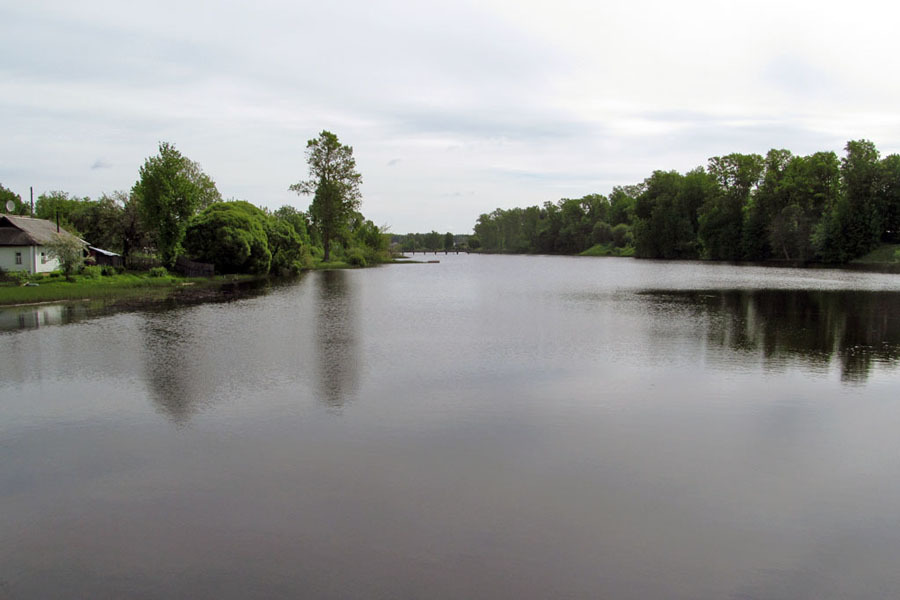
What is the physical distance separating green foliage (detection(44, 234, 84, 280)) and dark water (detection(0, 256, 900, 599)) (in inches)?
867

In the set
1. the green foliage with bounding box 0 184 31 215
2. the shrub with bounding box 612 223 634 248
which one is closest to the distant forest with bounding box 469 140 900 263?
the shrub with bounding box 612 223 634 248

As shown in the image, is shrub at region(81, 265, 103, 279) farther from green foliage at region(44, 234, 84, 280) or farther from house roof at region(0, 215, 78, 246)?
house roof at region(0, 215, 78, 246)

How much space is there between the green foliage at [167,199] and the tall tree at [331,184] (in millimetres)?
30096

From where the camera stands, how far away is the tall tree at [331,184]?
258 feet

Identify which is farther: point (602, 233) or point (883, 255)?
point (602, 233)

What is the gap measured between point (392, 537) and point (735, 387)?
977 centimetres

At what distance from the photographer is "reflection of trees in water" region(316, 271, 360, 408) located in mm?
13282

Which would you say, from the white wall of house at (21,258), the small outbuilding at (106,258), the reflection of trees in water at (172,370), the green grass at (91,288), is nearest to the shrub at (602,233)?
the small outbuilding at (106,258)

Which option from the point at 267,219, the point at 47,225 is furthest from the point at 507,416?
the point at 267,219

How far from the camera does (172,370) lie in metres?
15.2

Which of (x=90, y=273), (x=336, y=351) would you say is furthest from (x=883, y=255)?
(x=90, y=273)

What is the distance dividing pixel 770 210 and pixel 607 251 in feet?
159

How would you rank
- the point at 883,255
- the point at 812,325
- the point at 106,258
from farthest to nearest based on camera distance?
the point at 883,255 < the point at 106,258 < the point at 812,325

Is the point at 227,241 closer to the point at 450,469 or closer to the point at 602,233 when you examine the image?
the point at 450,469
